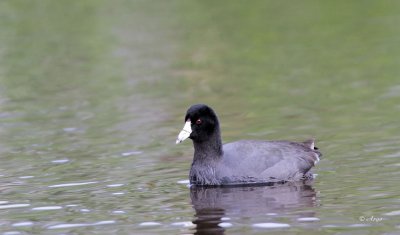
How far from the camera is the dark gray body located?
35.7 feet

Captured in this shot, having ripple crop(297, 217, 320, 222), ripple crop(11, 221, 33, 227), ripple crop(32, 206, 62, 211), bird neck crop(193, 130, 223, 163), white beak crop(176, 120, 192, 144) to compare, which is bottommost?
ripple crop(297, 217, 320, 222)

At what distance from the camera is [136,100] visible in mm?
16656

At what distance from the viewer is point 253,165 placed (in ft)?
35.8

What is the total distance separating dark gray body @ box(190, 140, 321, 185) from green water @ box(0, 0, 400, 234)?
0.25m

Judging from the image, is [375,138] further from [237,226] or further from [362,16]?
[362,16]

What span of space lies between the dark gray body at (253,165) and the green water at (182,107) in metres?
0.25

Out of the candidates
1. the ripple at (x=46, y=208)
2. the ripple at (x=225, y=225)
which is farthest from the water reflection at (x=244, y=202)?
the ripple at (x=46, y=208)

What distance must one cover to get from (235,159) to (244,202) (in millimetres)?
1101

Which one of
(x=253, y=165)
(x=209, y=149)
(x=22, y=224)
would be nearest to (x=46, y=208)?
(x=22, y=224)

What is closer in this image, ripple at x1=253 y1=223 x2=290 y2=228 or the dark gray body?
ripple at x1=253 y1=223 x2=290 y2=228

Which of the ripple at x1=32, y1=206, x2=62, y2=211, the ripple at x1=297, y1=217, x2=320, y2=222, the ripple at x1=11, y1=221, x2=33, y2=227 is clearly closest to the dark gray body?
the ripple at x1=32, y1=206, x2=62, y2=211

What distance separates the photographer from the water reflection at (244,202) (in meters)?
9.22

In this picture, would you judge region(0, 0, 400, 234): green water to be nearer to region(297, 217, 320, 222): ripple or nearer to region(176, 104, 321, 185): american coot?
region(297, 217, 320, 222): ripple

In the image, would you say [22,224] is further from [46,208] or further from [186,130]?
[186,130]
